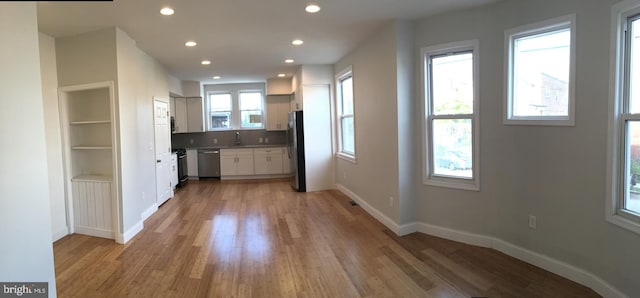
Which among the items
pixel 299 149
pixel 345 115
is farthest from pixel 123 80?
pixel 345 115

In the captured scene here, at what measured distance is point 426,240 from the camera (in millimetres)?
3568

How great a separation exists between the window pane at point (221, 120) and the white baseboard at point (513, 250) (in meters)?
5.17

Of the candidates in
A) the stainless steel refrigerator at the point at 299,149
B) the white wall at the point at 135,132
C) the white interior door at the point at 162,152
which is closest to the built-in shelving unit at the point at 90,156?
the white wall at the point at 135,132

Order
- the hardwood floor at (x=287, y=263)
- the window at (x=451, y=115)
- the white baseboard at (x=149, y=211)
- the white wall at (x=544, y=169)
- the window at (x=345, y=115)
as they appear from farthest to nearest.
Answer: the window at (x=345, y=115), the white baseboard at (x=149, y=211), the window at (x=451, y=115), the hardwood floor at (x=287, y=263), the white wall at (x=544, y=169)

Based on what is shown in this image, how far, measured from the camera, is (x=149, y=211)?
472 cm

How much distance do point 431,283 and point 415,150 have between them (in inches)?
62.6

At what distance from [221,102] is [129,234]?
16.8 ft

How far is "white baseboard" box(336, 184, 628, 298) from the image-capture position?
247 cm

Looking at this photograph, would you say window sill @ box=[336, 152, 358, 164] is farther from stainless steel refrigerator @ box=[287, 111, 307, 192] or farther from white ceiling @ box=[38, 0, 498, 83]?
white ceiling @ box=[38, 0, 498, 83]

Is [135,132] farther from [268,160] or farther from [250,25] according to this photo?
[268,160]

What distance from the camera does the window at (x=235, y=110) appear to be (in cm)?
839

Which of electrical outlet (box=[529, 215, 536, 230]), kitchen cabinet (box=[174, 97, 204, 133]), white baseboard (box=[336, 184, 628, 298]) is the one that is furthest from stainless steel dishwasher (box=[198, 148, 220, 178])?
electrical outlet (box=[529, 215, 536, 230])

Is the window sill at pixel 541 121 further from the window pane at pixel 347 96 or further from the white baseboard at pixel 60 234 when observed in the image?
the white baseboard at pixel 60 234

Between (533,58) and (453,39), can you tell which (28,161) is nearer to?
(453,39)
